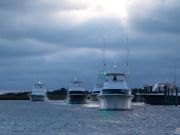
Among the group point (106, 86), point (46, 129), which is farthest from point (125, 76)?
point (46, 129)

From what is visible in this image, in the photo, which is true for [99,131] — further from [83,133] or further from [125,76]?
[125,76]

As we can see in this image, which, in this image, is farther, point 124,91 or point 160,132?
point 124,91

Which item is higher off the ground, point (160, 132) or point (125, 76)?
point (125, 76)

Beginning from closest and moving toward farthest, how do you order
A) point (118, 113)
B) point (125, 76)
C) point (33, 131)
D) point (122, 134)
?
point (122, 134) → point (33, 131) → point (118, 113) → point (125, 76)

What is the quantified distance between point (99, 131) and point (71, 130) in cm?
486

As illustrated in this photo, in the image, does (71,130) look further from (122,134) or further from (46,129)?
(122,134)

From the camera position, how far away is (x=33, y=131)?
93.0 m

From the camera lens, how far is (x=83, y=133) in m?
88.4

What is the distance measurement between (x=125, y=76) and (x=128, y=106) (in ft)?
25.5

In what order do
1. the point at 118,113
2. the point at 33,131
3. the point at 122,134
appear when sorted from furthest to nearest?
the point at 118,113 < the point at 33,131 < the point at 122,134

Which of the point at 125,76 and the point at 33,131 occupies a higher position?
the point at 125,76

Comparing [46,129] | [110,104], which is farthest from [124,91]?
[46,129]

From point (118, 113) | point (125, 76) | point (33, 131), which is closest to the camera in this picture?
point (33, 131)

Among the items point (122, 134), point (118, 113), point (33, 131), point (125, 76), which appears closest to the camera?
point (122, 134)
